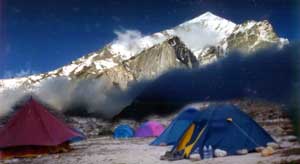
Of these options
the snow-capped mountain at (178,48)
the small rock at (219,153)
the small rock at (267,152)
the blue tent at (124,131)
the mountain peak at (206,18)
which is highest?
the mountain peak at (206,18)

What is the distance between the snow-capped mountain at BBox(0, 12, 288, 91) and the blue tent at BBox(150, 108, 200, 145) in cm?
129

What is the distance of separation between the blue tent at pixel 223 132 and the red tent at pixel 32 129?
199 cm

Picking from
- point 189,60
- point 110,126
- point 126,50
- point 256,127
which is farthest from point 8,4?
point 110,126

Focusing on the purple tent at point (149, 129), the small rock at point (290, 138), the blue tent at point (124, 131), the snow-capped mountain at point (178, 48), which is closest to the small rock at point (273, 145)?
the small rock at point (290, 138)

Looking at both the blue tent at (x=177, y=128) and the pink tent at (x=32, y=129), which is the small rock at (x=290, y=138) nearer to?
the blue tent at (x=177, y=128)

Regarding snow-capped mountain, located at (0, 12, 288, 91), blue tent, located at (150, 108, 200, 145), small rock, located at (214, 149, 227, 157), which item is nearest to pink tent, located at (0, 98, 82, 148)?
snow-capped mountain, located at (0, 12, 288, 91)

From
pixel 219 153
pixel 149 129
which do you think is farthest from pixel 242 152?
pixel 149 129

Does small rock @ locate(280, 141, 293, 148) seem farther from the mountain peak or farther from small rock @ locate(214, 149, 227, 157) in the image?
the mountain peak

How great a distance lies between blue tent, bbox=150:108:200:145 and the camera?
23.0ft

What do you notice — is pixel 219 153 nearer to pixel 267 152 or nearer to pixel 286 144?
pixel 267 152

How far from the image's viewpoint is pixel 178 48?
541cm

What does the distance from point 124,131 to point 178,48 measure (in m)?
5.82

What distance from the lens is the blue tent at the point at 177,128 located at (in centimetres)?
702

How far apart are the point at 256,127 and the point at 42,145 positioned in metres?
2.91
